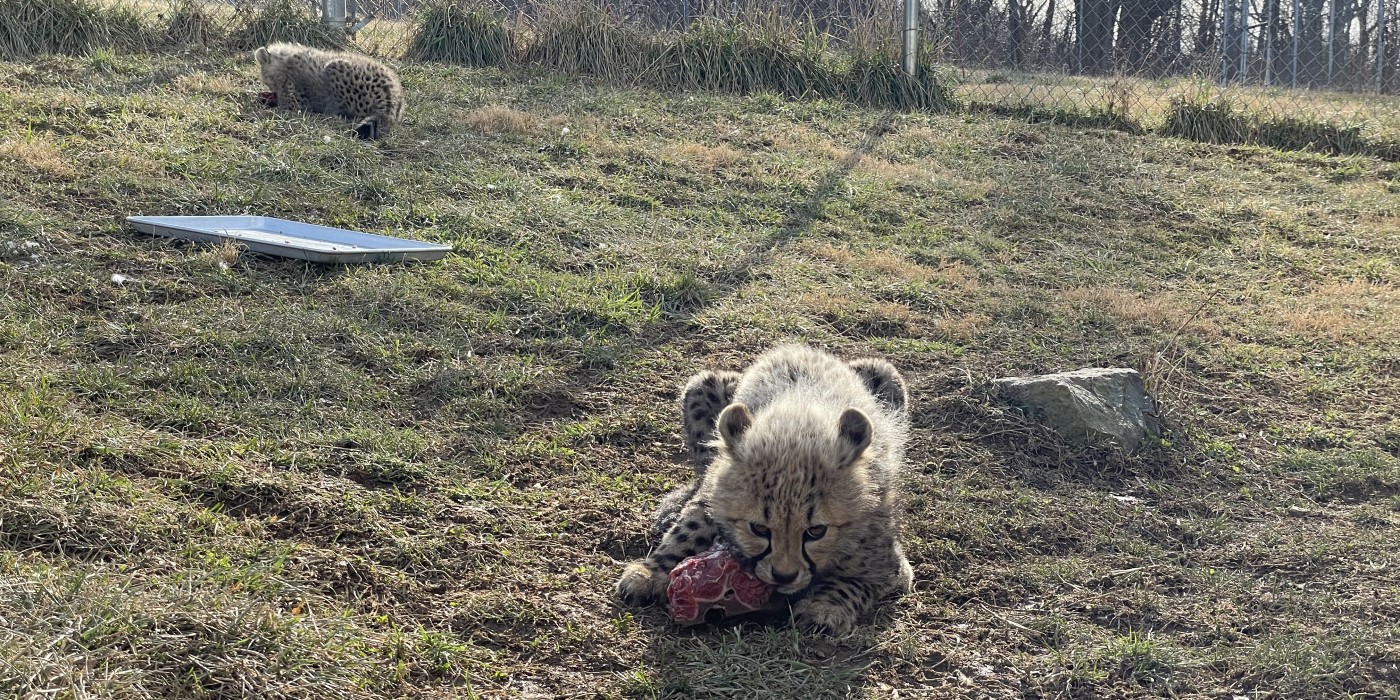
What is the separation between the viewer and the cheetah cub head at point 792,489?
2.99 m

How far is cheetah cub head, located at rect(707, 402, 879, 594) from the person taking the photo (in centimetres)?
299

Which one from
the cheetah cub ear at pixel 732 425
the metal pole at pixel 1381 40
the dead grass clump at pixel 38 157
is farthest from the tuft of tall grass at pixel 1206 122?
the dead grass clump at pixel 38 157

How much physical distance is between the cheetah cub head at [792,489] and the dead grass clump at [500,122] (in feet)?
14.7

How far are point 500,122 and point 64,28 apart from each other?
310 centimetres

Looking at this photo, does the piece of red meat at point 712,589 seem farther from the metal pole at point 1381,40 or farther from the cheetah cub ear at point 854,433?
the metal pole at point 1381,40

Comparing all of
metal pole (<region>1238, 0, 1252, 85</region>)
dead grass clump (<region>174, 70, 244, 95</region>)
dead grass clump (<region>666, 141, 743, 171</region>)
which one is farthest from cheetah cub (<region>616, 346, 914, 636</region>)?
metal pole (<region>1238, 0, 1252, 85</region>)

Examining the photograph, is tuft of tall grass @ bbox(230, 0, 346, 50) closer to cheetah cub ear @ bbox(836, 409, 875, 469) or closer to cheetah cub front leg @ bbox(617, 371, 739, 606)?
cheetah cub front leg @ bbox(617, 371, 739, 606)

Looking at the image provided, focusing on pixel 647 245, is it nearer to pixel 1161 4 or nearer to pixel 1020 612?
pixel 1020 612

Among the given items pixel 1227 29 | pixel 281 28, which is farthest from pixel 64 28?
pixel 1227 29

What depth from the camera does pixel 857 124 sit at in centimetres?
859

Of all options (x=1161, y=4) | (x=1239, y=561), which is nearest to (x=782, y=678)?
(x=1239, y=561)

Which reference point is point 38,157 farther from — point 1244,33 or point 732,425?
point 1244,33

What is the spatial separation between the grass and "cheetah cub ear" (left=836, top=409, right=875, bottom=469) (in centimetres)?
46

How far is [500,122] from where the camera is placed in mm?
7301
